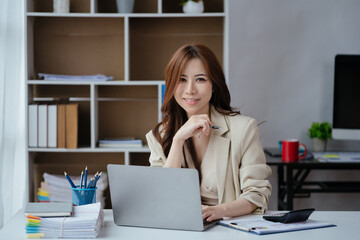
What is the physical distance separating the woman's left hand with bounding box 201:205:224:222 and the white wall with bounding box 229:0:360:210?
199 cm

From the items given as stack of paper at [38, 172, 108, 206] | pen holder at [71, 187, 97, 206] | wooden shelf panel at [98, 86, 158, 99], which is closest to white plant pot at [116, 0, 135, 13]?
wooden shelf panel at [98, 86, 158, 99]

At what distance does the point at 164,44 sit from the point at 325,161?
1394mm

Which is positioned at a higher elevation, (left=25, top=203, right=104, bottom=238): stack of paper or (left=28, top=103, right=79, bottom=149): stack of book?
(left=28, top=103, right=79, bottom=149): stack of book

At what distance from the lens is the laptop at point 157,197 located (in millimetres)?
1455

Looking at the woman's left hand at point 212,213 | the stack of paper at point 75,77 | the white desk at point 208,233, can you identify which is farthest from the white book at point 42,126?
the woman's left hand at point 212,213

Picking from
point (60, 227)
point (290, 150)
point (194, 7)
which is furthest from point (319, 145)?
point (60, 227)

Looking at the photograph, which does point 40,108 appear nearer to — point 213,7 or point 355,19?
Answer: point 213,7

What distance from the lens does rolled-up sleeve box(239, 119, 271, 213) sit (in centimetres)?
179

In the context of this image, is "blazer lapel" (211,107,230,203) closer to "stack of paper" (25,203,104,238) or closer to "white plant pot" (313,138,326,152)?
"stack of paper" (25,203,104,238)

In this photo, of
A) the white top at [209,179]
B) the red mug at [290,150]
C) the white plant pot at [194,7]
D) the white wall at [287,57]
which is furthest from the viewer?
the white wall at [287,57]

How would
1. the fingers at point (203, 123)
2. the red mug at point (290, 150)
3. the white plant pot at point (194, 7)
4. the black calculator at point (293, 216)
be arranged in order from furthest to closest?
the white plant pot at point (194, 7), the red mug at point (290, 150), the fingers at point (203, 123), the black calculator at point (293, 216)

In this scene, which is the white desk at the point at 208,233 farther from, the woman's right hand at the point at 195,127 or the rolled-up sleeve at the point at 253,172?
the woman's right hand at the point at 195,127

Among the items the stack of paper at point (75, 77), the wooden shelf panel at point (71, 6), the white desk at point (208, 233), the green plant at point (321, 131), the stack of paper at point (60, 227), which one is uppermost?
the wooden shelf panel at point (71, 6)

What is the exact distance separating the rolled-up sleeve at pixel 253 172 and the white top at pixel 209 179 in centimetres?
13
